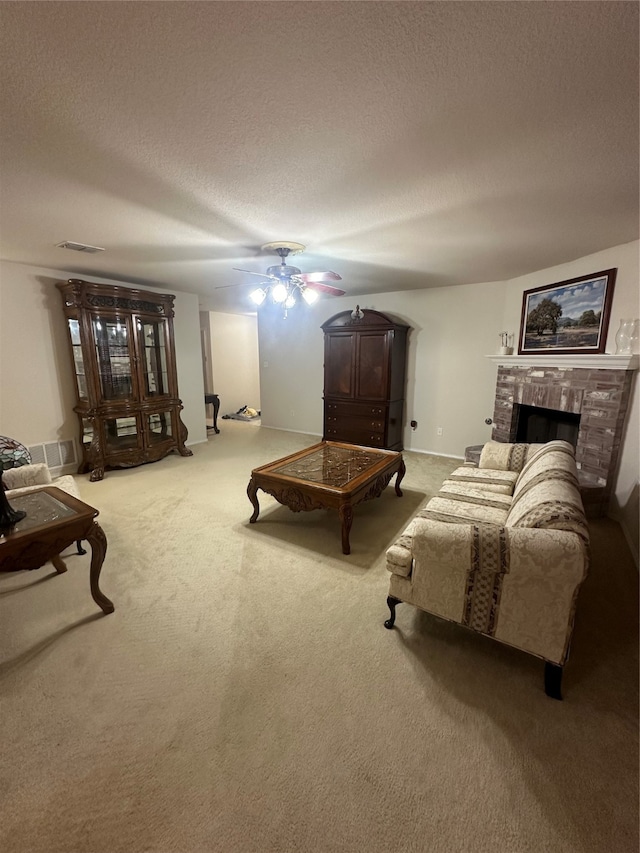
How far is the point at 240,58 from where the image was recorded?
1.10 metres

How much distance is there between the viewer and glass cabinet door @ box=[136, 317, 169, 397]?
4.42 metres

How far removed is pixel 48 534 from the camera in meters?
1.76

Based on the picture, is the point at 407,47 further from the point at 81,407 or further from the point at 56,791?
the point at 81,407

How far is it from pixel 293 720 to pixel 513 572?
109 centimetres

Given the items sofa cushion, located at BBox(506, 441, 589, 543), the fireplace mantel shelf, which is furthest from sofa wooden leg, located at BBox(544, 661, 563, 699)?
the fireplace mantel shelf

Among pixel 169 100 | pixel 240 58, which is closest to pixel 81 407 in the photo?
pixel 169 100

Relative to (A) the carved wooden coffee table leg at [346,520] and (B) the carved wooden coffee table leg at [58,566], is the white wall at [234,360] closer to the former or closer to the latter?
(B) the carved wooden coffee table leg at [58,566]

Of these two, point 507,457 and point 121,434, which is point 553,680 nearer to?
point 507,457

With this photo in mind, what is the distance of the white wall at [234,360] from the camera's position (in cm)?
765

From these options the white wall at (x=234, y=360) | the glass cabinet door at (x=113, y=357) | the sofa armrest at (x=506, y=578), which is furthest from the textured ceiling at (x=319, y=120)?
the white wall at (x=234, y=360)

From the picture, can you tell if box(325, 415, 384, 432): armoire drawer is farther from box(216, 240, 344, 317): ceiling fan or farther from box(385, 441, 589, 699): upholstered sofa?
box(385, 441, 589, 699): upholstered sofa

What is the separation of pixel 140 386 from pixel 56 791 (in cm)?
391

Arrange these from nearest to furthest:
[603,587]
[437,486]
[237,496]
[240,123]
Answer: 1. [240,123]
2. [603,587]
3. [237,496]
4. [437,486]

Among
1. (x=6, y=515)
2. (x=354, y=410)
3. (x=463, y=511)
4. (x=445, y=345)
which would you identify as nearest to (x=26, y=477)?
(x=6, y=515)
